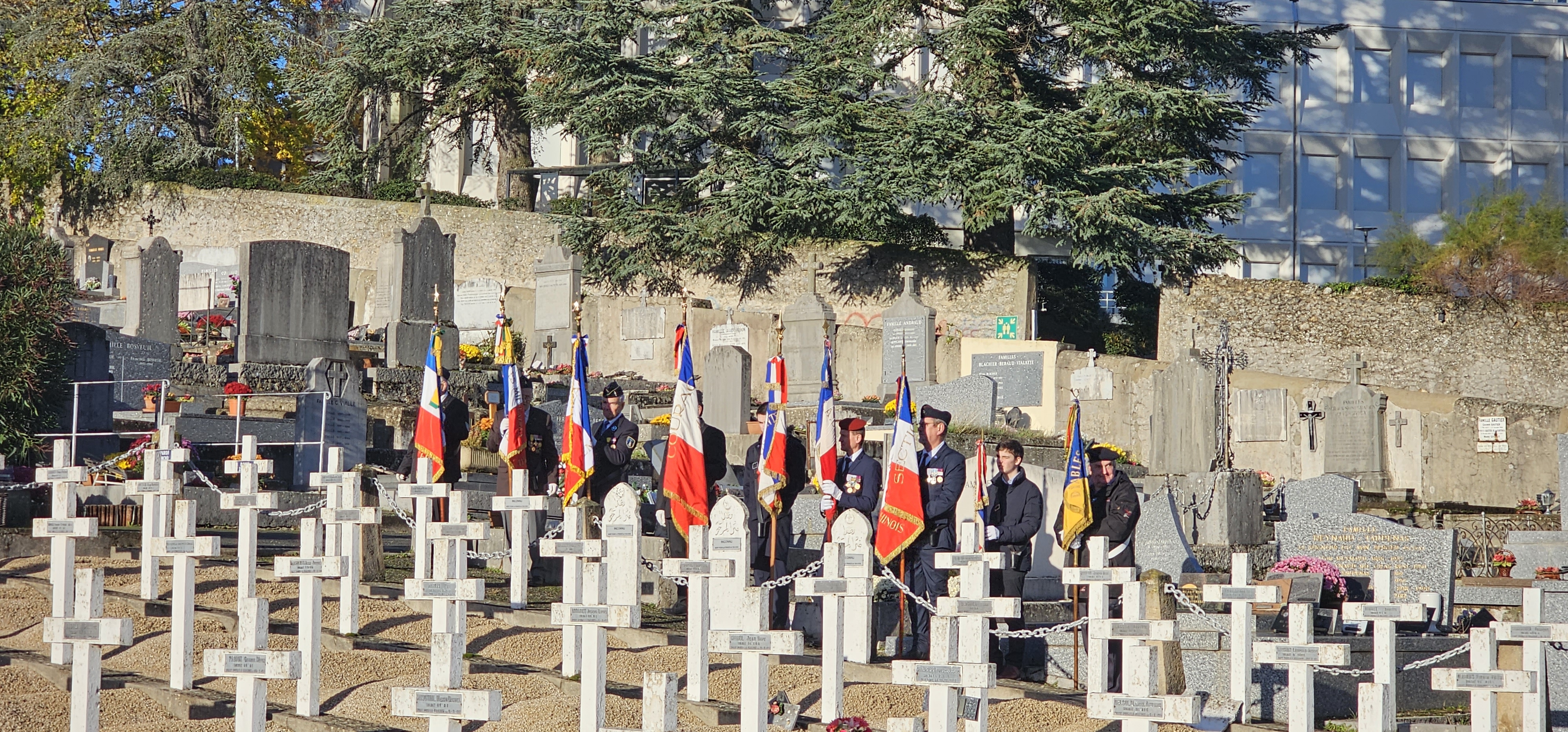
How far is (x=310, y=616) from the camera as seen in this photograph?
9414mm

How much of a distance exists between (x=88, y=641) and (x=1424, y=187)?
130 ft

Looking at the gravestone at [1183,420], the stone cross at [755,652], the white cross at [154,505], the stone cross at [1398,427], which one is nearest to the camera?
the stone cross at [755,652]

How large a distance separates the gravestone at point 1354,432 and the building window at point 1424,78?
18019 millimetres

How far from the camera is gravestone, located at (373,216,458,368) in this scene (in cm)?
2477

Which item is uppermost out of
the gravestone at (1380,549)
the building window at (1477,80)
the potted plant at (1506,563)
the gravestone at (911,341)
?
the building window at (1477,80)

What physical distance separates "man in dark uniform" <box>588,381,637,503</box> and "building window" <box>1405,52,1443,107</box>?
3432cm

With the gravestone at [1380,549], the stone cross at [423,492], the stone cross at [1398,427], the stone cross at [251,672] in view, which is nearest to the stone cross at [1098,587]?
the gravestone at [1380,549]

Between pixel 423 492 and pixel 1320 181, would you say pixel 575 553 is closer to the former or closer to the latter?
pixel 423 492

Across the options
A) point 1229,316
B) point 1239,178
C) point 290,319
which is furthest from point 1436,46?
point 290,319

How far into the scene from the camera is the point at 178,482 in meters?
12.2

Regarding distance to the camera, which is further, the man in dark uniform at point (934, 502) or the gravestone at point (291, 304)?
the gravestone at point (291, 304)

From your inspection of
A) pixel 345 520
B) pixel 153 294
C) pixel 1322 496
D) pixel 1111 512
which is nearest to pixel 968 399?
pixel 1322 496

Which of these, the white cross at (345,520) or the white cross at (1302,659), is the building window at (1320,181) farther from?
the white cross at (1302,659)

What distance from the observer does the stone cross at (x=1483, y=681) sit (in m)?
8.64
